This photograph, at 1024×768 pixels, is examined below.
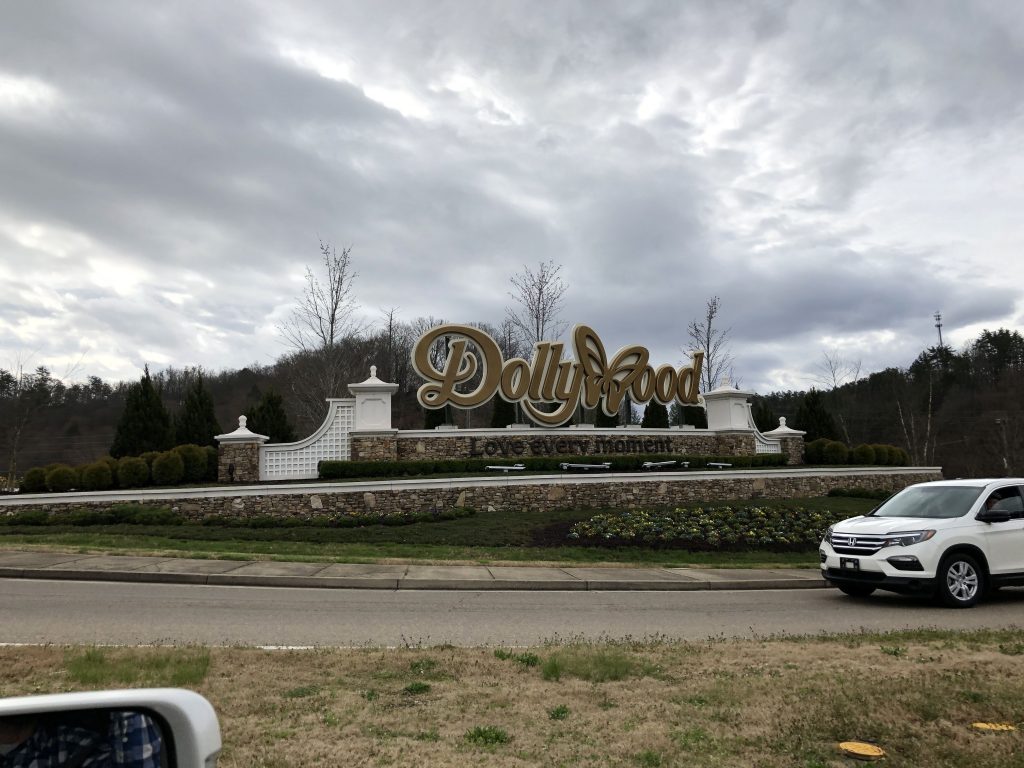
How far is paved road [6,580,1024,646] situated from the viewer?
8.53 m

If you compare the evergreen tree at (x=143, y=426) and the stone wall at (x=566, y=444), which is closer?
the stone wall at (x=566, y=444)

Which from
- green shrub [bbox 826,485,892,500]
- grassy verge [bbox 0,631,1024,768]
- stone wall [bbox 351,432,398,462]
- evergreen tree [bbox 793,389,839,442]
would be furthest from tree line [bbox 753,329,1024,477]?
grassy verge [bbox 0,631,1024,768]

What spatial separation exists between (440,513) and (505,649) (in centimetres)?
1397

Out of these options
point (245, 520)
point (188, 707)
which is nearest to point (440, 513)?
point (245, 520)

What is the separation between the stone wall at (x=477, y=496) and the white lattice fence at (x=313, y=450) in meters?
4.21

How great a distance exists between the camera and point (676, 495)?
2517 centimetres

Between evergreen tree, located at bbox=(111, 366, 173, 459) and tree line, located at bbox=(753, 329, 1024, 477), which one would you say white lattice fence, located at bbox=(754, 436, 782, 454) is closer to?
tree line, located at bbox=(753, 329, 1024, 477)

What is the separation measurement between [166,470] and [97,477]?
192cm

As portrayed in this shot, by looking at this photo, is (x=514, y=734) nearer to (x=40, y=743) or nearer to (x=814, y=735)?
(x=814, y=735)

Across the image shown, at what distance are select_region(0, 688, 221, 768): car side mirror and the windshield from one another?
11582 mm

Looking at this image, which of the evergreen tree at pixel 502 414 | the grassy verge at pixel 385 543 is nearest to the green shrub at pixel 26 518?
the grassy verge at pixel 385 543

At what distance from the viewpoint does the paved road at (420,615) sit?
28.0 feet

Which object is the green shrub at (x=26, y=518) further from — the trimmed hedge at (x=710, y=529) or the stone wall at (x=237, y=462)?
the trimmed hedge at (x=710, y=529)

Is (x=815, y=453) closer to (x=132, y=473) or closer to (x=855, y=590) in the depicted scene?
(x=855, y=590)
